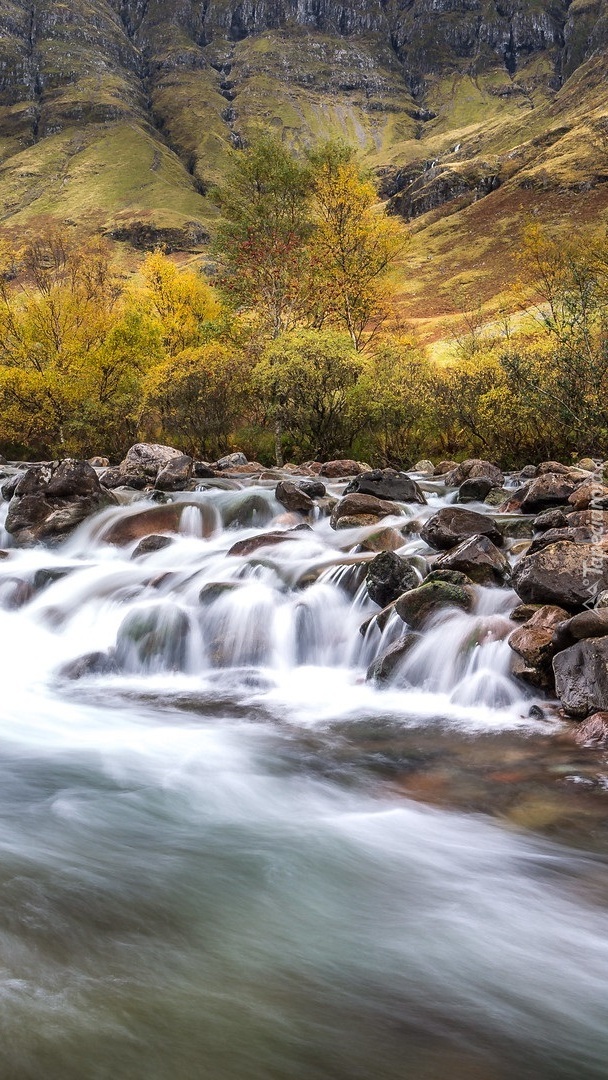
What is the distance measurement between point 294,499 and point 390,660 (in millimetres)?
8336

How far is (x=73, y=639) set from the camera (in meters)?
11.0

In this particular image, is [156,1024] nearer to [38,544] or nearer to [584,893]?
[584,893]

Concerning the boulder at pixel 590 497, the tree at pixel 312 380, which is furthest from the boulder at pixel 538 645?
the tree at pixel 312 380

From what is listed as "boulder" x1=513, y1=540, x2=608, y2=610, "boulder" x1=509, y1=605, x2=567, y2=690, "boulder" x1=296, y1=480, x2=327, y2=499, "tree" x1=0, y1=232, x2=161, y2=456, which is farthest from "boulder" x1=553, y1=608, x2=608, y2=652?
"tree" x1=0, y1=232, x2=161, y2=456

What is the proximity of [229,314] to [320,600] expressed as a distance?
97.2ft

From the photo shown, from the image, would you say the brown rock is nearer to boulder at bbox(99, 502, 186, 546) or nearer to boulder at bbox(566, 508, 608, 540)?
boulder at bbox(99, 502, 186, 546)

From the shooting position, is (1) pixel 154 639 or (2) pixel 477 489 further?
(2) pixel 477 489

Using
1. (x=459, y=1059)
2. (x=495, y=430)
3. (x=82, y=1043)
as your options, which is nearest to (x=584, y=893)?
(x=459, y=1059)

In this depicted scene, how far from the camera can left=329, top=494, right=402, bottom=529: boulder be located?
1517cm

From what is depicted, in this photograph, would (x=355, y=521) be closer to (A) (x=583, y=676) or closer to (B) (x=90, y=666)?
(B) (x=90, y=666)

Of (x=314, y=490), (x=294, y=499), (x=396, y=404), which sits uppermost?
(x=396, y=404)

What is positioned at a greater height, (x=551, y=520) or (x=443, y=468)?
(x=443, y=468)

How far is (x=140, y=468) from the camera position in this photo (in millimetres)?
22203

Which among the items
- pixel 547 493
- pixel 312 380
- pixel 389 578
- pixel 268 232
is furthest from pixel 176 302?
pixel 389 578
